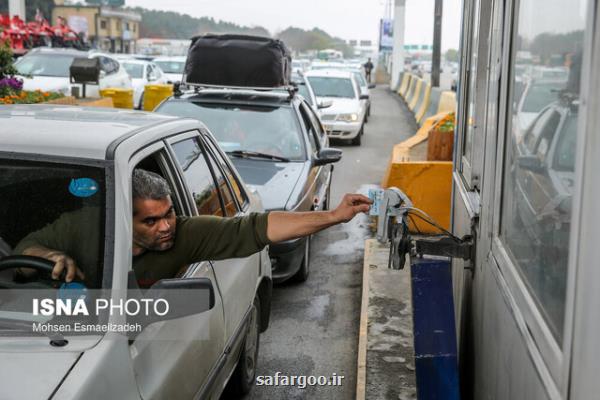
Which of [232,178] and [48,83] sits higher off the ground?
[232,178]

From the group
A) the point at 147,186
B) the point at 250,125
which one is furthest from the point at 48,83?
the point at 147,186

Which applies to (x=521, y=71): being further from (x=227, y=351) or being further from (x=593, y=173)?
(x=227, y=351)

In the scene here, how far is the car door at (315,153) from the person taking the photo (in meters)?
7.90

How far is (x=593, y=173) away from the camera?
1979 millimetres

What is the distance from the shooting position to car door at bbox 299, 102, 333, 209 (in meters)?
7.90

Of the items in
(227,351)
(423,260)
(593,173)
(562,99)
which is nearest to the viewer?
(593,173)

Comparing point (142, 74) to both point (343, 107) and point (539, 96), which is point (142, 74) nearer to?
point (343, 107)

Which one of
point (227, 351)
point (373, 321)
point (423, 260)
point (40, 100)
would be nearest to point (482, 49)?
point (423, 260)

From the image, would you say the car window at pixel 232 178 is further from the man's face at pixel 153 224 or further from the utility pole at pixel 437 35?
the utility pole at pixel 437 35

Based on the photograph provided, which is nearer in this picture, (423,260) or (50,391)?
→ (50,391)

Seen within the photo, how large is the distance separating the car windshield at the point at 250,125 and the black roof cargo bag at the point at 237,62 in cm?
88

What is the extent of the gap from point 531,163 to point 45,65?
17365 millimetres

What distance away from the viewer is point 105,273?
2.87 meters

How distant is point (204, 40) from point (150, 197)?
A: 6.36m
